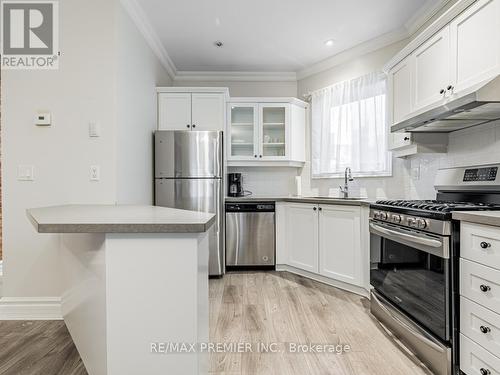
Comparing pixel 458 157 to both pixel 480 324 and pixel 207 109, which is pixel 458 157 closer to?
pixel 480 324

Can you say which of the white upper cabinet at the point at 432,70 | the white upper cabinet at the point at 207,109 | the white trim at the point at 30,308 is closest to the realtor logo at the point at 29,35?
the white upper cabinet at the point at 207,109

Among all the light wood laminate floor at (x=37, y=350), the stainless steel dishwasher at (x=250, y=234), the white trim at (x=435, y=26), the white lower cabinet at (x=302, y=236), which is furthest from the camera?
the stainless steel dishwasher at (x=250, y=234)

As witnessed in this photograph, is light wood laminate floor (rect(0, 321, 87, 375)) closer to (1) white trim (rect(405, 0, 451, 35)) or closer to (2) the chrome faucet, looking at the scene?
(2) the chrome faucet

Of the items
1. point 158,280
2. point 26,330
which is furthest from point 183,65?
point 158,280

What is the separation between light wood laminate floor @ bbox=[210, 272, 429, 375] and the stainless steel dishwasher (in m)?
0.33

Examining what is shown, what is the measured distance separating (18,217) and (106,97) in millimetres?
1157

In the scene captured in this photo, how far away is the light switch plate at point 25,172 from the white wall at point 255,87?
2.41m

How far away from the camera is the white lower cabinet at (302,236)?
3.24 metres

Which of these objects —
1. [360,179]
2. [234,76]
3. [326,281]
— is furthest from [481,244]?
[234,76]

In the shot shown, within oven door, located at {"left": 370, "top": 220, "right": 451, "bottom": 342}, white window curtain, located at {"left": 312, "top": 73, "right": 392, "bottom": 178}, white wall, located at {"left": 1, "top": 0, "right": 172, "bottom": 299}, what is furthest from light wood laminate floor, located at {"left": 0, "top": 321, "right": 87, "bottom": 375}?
white window curtain, located at {"left": 312, "top": 73, "right": 392, "bottom": 178}

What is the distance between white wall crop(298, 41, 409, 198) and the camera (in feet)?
10.3

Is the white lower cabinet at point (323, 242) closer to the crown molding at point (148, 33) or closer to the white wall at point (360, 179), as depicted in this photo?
the white wall at point (360, 179)

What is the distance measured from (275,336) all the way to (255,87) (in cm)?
331

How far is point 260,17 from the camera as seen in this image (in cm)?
289
